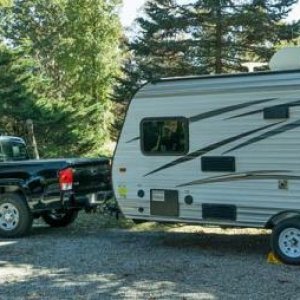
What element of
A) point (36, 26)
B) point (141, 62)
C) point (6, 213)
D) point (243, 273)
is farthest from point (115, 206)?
point (36, 26)

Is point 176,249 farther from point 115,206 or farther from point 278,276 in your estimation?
point 278,276

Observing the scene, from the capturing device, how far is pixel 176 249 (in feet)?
31.0

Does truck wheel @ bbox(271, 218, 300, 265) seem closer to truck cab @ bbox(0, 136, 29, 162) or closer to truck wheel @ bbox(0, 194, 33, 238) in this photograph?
truck wheel @ bbox(0, 194, 33, 238)

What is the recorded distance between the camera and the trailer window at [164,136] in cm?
906

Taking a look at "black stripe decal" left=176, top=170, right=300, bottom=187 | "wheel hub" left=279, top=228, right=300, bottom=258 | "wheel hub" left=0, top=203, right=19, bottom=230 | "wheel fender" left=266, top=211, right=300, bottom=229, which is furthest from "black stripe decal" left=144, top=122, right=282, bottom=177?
"wheel hub" left=0, top=203, right=19, bottom=230

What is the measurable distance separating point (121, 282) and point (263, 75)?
334 cm

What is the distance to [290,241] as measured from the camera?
8250 millimetres

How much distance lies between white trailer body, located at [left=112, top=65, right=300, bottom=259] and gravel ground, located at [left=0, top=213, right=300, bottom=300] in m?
0.65

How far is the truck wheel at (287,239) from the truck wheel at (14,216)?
14.2 ft

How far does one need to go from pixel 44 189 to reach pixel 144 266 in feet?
9.71

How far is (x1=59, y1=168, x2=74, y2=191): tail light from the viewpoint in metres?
10.4

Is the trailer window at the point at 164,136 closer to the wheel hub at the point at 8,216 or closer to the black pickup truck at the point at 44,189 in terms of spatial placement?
the black pickup truck at the point at 44,189

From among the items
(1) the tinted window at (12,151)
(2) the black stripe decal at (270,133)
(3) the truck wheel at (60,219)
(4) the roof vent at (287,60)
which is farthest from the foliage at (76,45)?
(2) the black stripe decal at (270,133)

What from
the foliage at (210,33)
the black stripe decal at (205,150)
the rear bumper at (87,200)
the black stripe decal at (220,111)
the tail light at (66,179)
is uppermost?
the foliage at (210,33)
